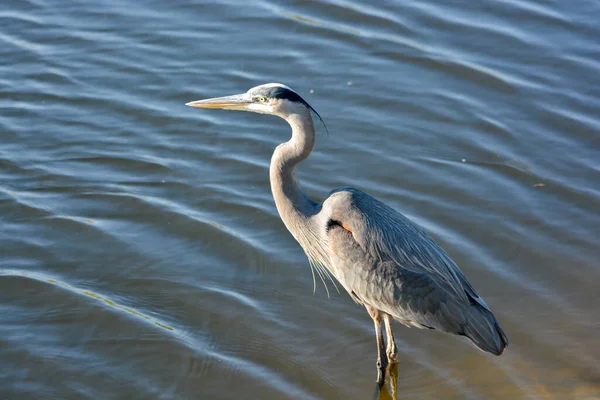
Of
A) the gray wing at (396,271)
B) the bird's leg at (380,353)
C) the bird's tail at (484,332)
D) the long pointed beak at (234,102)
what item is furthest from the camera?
the long pointed beak at (234,102)

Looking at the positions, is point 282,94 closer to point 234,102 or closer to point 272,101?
point 272,101

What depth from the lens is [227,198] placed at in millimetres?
7207

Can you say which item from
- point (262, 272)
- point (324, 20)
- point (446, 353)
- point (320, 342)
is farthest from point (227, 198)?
point (324, 20)

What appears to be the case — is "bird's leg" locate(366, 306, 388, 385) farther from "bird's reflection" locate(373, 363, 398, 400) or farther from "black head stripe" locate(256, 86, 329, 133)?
"black head stripe" locate(256, 86, 329, 133)

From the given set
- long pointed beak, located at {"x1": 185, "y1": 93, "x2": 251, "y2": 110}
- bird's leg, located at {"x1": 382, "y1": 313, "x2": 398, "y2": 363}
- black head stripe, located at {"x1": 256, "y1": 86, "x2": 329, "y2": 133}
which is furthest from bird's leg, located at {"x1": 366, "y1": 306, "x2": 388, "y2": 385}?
long pointed beak, located at {"x1": 185, "y1": 93, "x2": 251, "y2": 110}

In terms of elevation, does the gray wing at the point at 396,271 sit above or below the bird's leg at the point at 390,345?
above

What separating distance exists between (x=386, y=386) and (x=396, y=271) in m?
0.78

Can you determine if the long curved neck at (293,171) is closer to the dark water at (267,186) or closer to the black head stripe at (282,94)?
the black head stripe at (282,94)

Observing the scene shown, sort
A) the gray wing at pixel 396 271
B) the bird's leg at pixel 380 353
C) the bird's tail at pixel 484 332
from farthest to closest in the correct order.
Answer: the bird's leg at pixel 380 353
the gray wing at pixel 396 271
the bird's tail at pixel 484 332

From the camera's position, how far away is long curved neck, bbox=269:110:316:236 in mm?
5539

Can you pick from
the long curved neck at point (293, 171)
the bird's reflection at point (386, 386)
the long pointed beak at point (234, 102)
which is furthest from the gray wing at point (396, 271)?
the long pointed beak at point (234, 102)

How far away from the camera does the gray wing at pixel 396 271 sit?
5480mm

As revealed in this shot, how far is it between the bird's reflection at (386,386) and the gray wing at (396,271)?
40 centimetres

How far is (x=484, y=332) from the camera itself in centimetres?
539
